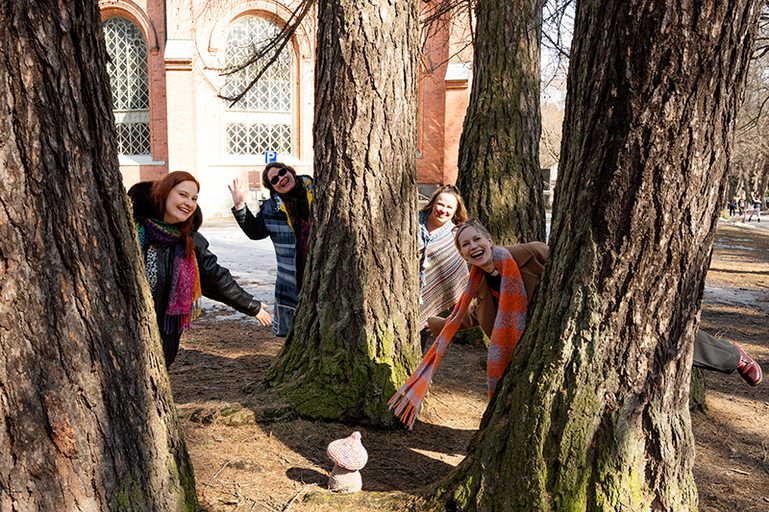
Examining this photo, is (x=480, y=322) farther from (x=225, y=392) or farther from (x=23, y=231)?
(x=23, y=231)

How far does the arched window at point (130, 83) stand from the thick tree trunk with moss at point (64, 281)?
21683 mm

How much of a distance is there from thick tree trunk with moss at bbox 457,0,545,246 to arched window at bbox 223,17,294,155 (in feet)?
53.8

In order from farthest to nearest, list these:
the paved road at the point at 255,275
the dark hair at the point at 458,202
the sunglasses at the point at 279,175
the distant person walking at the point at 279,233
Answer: the paved road at the point at 255,275 < the dark hair at the point at 458,202 < the distant person walking at the point at 279,233 < the sunglasses at the point at 279,175

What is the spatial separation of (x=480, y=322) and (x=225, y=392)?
6.77 feet

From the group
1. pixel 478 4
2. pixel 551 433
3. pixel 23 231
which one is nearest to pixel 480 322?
pixel 551 433

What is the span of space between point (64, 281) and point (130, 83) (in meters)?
22.7

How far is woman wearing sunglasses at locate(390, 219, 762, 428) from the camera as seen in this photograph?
10.8ft

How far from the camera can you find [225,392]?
14.8 feet

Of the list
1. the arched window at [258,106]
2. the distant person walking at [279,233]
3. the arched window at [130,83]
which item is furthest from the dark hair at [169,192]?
the arched window at [130,83]

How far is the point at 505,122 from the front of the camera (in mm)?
6219

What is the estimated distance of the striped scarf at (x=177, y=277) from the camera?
3.67 meters

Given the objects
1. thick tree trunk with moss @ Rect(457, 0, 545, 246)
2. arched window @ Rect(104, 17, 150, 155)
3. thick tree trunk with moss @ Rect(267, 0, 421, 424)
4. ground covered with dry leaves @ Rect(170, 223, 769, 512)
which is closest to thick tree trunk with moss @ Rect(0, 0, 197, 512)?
ground covered with dry leaves @ Rect(170, 223, 769, 512)

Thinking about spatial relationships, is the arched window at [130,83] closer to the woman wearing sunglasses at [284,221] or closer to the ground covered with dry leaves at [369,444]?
the ground covered with dry leaves at [369,444]

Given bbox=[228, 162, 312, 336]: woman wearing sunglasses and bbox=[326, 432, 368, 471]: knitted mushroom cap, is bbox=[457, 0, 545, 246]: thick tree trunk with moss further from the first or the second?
bbox=[326, 432, 368, 471]: knitted mushroom cap
